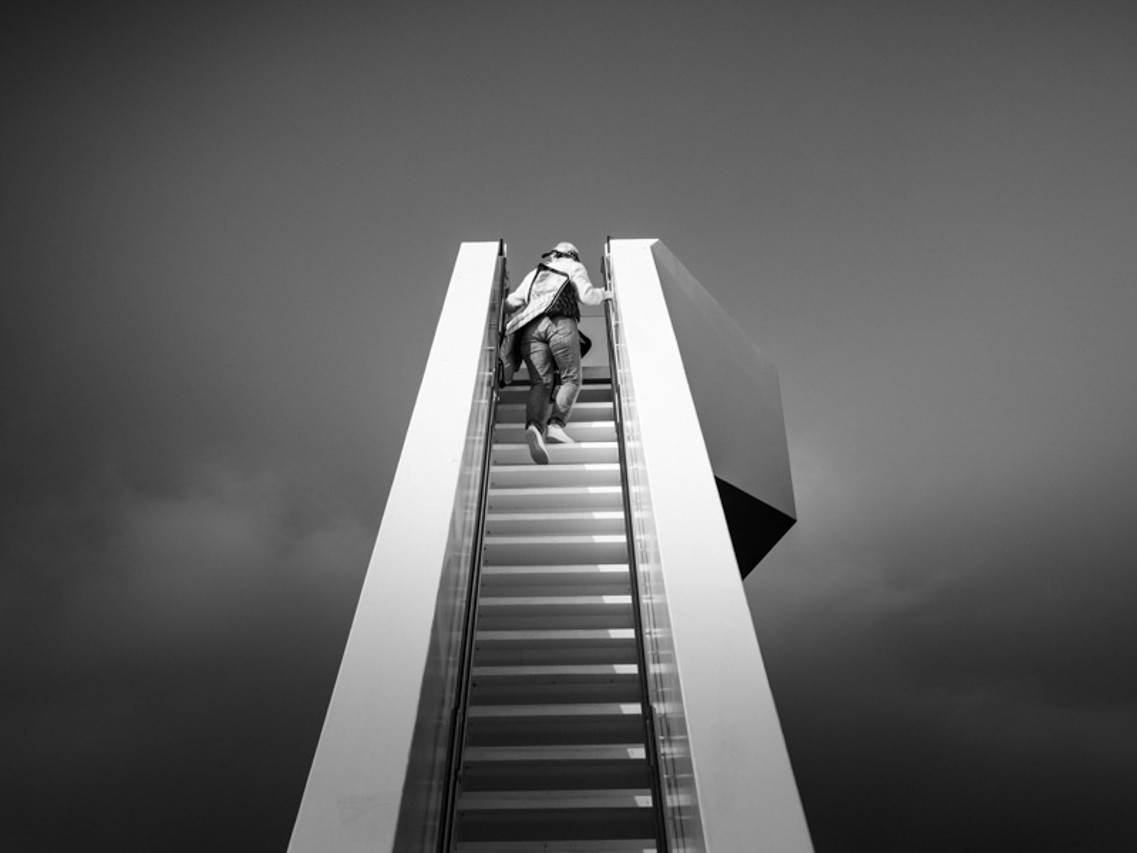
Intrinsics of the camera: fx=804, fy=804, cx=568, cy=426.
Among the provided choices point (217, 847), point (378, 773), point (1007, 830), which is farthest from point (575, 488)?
point (1007, 830)

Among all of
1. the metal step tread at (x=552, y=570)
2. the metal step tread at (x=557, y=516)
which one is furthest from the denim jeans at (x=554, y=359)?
the metal step tread at (x=552, y=570)

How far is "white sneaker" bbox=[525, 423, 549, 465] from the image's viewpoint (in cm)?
630

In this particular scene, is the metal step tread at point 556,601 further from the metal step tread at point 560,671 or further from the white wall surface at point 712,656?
the white wall surface at point 712,656

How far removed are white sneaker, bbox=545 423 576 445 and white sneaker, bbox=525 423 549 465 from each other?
25cm

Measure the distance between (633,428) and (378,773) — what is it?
10.8 feet

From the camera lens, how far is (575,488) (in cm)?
600

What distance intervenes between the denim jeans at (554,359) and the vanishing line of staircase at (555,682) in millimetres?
587

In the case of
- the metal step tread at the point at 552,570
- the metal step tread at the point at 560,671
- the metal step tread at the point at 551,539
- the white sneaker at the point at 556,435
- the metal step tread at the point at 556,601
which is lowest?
the metal step tread at the point at 560,671

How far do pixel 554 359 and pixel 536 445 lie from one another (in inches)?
40.0

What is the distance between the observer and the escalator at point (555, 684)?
3.81 metres

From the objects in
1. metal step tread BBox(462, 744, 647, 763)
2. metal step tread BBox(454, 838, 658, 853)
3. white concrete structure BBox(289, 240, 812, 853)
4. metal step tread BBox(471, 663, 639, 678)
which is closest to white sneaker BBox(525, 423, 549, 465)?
white concrete structure BBox(289, 240, 812, 853)

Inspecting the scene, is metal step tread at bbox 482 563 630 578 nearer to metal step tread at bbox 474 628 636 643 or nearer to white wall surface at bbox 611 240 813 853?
metal step tread at bbox 474 628 636 643

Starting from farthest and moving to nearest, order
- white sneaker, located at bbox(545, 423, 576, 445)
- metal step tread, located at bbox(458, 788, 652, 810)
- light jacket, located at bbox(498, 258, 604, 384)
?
1. light jacket, located at bbox(498, 258, 604, 384)
2. white sneaker, located at bbox(545, 423, 576, 445)
3. metal step tread, located at bbox(458, 788, 652, 810)

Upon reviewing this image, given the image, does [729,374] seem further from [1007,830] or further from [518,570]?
[1007,830]
